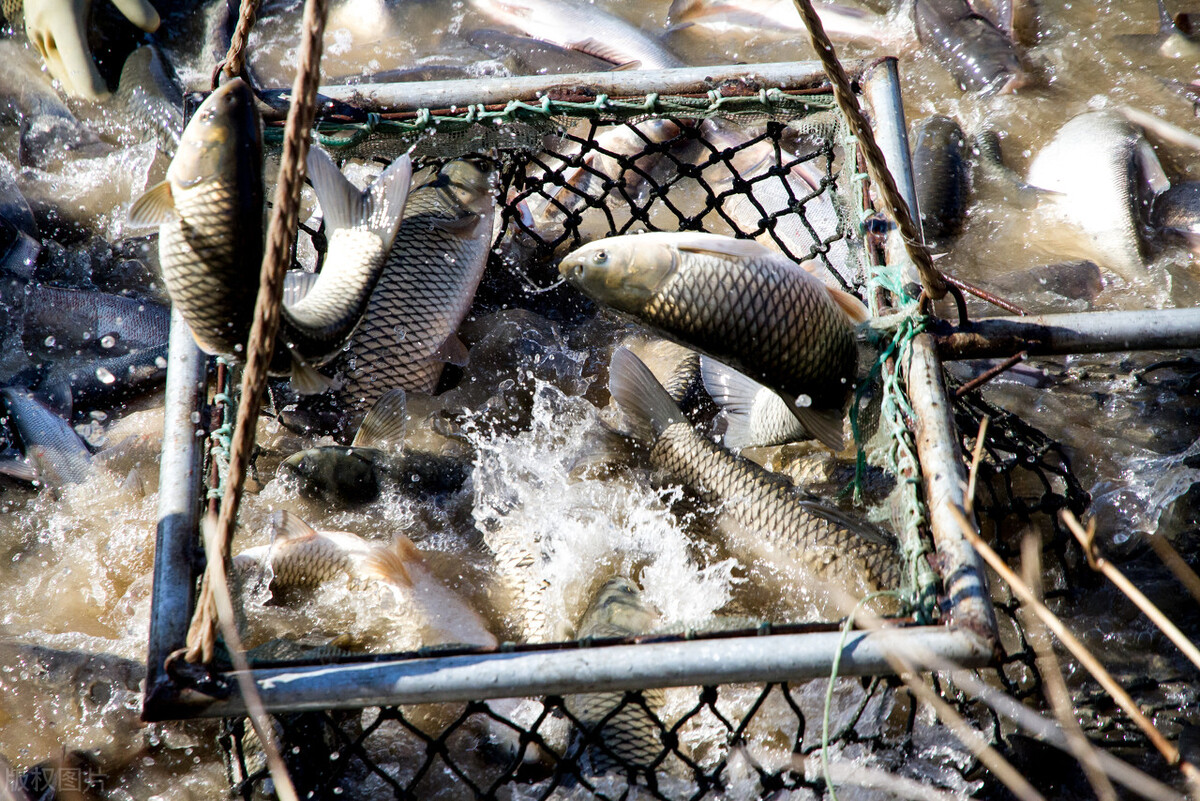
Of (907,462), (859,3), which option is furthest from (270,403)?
(859,3)

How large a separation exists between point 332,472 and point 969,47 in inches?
174

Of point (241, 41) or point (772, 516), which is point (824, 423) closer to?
point (772, 516)

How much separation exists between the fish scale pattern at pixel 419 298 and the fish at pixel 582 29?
2.33 m

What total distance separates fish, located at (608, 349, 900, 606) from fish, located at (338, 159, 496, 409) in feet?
2.90

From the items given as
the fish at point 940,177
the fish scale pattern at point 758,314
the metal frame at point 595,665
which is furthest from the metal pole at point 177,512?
the fish at point 940,177

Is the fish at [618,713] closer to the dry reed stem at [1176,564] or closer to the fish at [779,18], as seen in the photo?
the dry reed stem at [1176,564]

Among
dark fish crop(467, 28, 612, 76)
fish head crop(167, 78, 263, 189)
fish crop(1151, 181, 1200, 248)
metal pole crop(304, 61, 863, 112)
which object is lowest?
fish crop(1151, 181, 1200, 248)

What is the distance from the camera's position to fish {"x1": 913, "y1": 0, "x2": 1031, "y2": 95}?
472 cm

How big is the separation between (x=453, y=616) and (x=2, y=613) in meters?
1.69

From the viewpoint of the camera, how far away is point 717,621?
1981 millimetres

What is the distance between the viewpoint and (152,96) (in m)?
4.68

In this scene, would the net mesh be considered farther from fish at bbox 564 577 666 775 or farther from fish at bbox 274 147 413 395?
fish at bbox 274 147 413 395

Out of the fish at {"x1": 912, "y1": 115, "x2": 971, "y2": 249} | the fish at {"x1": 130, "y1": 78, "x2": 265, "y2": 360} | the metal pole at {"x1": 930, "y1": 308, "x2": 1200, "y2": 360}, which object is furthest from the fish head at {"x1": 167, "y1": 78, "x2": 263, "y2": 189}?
the fish at {"x1": 912, "y1": 115, "x2": 971, "y2": 249}

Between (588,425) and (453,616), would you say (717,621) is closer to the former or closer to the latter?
(453,616)
